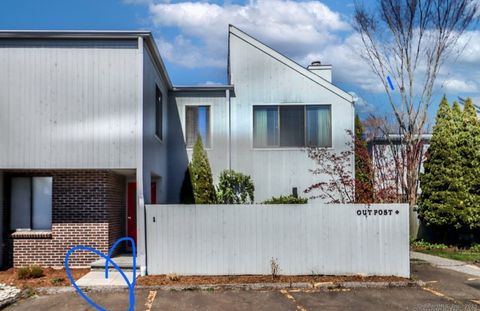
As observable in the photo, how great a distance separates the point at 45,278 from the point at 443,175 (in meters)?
13.2

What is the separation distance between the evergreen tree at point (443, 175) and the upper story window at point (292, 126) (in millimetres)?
4080

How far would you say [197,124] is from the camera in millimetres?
17047

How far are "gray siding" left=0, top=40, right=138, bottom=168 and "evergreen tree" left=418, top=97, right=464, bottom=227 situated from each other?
1107cm

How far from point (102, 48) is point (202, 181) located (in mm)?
5893

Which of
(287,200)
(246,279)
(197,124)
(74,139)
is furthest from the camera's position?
(197,124)

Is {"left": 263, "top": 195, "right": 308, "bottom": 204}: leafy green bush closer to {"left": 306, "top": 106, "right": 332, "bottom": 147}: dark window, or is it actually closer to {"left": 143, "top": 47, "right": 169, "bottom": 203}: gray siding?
{"left": 306, "top": 106, "right": 332, "bottom": 147}: dark window

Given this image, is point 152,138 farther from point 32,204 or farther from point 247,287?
point 247,287

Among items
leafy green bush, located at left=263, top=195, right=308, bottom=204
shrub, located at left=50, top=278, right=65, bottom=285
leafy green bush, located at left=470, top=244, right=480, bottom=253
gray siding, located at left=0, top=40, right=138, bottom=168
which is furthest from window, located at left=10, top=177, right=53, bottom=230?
leafy green bush, located at left=470, top=244, right=480, bottom=253

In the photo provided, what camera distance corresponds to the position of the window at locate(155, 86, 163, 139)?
14.4 m

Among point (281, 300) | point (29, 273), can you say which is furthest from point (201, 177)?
point (281, 300)

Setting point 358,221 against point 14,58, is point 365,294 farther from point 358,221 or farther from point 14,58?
point 14,58

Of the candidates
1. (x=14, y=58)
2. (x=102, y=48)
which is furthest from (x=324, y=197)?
(x=14, y=58)

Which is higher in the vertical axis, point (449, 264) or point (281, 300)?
point (281, 300)

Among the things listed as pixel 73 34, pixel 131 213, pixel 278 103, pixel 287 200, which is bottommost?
pixel 131 213
